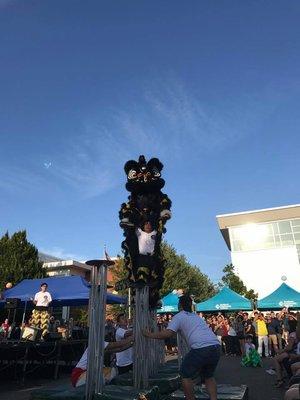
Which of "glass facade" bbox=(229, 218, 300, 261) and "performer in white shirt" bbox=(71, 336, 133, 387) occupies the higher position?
"glass facade" bbox=(229, 218, 300, 261)

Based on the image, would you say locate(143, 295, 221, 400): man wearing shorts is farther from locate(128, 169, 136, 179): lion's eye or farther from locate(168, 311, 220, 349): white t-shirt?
locate(128, 169, 136, 179): lion's eye

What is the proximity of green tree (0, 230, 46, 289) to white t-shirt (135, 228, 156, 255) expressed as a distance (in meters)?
22.6

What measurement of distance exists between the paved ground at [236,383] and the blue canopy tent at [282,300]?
8.28 metres

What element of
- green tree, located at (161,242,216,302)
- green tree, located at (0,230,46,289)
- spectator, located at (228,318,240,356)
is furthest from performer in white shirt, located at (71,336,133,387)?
green tree, located at (161,242,216,302)

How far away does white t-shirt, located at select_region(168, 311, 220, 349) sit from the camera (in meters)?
5.21

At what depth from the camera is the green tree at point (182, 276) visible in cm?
3881

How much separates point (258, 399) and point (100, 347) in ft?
13.3

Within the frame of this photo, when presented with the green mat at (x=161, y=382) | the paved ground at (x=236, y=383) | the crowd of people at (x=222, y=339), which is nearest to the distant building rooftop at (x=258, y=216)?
the crowd of people at (x=222, y=339)

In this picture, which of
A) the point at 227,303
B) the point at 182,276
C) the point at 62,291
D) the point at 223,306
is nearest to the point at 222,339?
the point at 223,306

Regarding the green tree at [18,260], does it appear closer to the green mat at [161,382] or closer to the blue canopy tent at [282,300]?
the blue canopy tent at [282,300]

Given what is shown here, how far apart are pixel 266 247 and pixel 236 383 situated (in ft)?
126

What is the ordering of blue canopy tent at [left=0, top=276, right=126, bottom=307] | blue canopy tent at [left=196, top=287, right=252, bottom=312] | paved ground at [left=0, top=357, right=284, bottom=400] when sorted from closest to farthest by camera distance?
1. paved ground at [left=0, top=357, right=284, bottom=400]
2. blue canopy tent at [left=0, top=276, right=126, bottom=307]
3. blue canopy tent at [left=196, top=287, right=252, bottom=312]

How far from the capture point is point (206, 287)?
153ft

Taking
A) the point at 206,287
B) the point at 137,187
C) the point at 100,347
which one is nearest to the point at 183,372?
the point at 100,347
